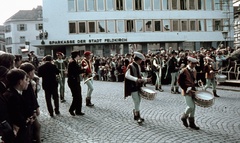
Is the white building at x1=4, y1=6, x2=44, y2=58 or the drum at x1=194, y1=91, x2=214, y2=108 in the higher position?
the white building at x1=4, y1=6, x2=44, y2=58

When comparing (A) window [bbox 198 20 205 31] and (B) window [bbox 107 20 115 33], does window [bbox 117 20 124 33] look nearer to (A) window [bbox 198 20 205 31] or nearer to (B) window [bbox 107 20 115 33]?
(B) window [bbox 107 20 115 33]

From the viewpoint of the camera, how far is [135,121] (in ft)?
29.5

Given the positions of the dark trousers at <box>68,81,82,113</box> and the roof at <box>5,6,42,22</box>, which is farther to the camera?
the roof at <box>5,6,42,22</box>

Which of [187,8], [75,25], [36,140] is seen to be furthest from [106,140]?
[187,8]

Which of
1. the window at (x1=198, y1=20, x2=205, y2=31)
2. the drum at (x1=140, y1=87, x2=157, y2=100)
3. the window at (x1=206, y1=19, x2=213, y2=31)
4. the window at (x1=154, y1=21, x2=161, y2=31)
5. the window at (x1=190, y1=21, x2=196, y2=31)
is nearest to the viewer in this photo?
the drum at (x1=140, y1=87, x2=157, y2=100)

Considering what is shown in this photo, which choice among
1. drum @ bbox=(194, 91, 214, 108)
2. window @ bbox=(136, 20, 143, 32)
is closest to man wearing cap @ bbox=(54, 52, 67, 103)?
drum @ bbox=(194, 91, 214, 108)

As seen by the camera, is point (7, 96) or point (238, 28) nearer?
point (7, 96)

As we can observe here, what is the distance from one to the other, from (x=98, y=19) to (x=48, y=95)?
116 ft

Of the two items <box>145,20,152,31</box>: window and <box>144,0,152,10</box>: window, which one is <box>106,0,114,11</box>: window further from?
<box>145,20,152,31</box>: window

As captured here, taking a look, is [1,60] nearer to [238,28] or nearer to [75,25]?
[238,28]

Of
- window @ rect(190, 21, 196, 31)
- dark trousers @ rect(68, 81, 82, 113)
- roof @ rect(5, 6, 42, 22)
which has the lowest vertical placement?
dark trousers @ rect(68, 81, 82, 113)

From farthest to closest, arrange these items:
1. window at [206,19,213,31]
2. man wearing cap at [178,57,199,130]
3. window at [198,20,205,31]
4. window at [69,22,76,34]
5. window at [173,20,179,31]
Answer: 1. window at [206,19,213,31]
2. window at [198,20,205,31]
3. window at [173,20,179,31]
4. window at [69,22,76,34]
5. man wearing cap at [178,57,199,130]

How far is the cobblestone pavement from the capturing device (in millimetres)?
7164

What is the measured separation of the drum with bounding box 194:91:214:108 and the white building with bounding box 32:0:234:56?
35.5m
